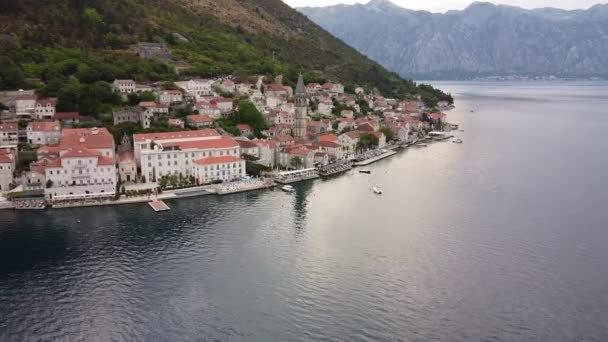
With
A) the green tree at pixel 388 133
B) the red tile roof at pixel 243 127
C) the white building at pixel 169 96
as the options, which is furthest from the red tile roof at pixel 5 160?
the green tree at pixel 388 133

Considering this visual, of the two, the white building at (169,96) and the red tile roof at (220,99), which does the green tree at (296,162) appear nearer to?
the red tile roof at (220,99)

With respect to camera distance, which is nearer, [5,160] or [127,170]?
[5,160]

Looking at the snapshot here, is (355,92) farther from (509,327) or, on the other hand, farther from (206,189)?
(509,327)

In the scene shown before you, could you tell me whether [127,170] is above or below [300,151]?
below

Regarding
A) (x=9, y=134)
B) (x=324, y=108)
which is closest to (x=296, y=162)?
(x=9, y=134)

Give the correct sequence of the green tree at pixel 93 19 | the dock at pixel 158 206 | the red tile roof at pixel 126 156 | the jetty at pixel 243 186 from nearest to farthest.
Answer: the dock at pixel 158 206
the jetty at pixel 243 186
the red tile roof at pixel 126 156
the green tree at pixel 93 19

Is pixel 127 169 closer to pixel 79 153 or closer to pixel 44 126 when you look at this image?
pixel 79 153
